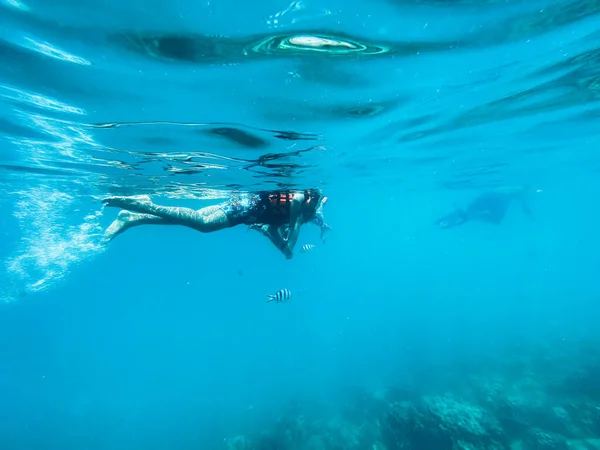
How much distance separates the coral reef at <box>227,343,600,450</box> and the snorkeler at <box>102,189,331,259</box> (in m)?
9.93

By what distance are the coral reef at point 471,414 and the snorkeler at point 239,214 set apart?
9.93 metres

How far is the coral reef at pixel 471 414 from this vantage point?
13266mm

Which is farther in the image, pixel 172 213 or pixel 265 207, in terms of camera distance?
pixel 265 207

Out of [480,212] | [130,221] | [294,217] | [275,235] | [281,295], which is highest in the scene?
[480,212]

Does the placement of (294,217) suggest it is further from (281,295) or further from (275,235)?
(281,295)

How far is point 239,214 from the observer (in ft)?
35.9

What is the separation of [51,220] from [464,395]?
34.0 metres

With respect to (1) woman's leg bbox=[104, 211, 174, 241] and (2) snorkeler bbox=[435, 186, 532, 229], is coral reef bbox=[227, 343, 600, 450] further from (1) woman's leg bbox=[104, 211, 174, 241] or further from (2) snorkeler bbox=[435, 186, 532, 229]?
(2) snorkeler bbox=[435, 186, 532, 229]

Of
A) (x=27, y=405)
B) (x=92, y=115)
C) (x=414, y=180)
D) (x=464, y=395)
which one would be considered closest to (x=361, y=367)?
(x=464, y=395)

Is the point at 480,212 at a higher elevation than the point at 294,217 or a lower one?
higher

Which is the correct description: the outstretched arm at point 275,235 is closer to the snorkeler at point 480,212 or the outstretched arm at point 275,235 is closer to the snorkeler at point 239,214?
the snorkeler at point 239,214

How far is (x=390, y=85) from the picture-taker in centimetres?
1030

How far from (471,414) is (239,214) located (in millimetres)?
13303

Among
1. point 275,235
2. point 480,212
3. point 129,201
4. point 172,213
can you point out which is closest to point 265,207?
point 275,235
